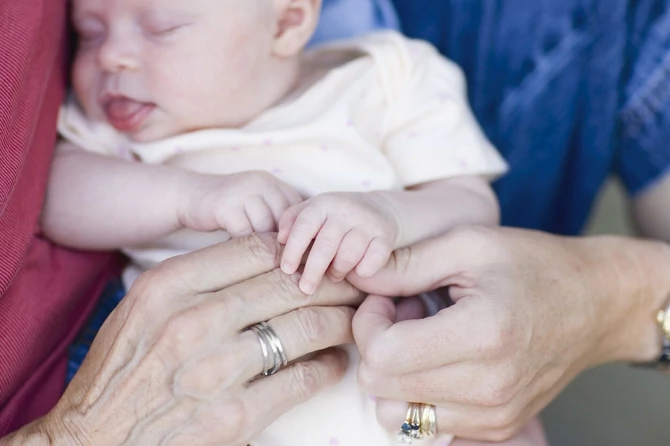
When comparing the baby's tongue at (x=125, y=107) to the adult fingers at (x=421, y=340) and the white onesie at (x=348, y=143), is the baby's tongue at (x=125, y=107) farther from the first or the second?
Result: the adult fingers at (x=421, y=340)

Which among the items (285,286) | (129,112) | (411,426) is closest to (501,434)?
(411,426)

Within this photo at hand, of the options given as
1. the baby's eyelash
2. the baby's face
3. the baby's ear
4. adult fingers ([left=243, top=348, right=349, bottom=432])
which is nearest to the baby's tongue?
the baby's face

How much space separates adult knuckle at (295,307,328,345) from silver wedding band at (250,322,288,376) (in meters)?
0.03

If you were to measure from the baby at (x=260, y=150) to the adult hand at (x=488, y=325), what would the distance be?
0.20ft

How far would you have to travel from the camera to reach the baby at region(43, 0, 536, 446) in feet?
3.05

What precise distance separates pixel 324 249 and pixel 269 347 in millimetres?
136

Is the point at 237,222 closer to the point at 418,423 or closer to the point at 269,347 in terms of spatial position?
the point at 269,347

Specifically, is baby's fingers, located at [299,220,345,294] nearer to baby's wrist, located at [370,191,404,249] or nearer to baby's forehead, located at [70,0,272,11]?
baby's wrist, located at [370,191,404,249]

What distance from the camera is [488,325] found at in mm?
903

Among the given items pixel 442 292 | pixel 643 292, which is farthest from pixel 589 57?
pixel 442 292

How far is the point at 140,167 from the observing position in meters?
1.02

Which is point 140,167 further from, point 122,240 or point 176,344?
point 176,344

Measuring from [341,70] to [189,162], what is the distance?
0.92ft

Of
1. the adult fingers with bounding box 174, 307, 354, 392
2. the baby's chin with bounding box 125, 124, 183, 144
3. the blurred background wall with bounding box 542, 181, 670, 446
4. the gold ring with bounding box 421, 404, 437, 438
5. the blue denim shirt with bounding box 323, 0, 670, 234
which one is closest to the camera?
the adult fingers with bounding box 174, 307, 354, 392
